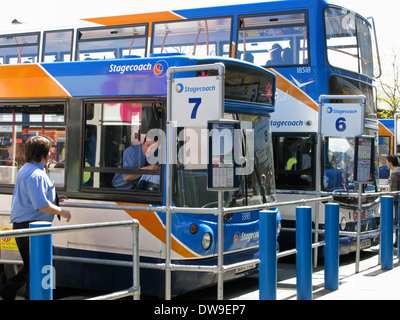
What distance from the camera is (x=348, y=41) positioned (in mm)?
12203

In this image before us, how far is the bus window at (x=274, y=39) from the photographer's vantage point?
11.5 m

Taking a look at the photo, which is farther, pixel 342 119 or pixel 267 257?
pixel 342 119

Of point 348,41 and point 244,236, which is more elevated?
point 348,41

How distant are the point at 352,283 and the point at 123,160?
3871 mm

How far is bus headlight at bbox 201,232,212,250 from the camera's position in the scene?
739 cm

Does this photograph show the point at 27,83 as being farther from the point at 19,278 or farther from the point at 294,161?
the point at 294,161

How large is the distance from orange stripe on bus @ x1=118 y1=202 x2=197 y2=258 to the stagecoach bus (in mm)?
12

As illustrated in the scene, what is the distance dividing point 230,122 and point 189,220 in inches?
53.7

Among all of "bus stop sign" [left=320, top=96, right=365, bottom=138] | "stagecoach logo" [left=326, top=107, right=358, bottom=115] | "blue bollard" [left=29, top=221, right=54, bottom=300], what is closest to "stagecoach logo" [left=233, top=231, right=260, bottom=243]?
"bus stop sign" [left=320, top=96, right=365, bottom=138]

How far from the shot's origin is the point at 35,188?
6.34m

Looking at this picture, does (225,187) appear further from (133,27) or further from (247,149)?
(133,27)

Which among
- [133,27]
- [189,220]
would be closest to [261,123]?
[189,220]

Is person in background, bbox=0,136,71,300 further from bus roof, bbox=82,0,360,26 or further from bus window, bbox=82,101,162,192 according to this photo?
bus roof, bbox=82,0,360,26

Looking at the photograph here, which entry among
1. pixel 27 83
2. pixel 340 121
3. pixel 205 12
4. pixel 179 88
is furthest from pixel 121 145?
pixel 205 12
